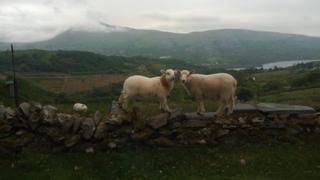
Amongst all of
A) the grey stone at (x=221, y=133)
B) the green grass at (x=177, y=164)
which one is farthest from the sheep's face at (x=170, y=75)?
the green grass at (x=177, y=164)

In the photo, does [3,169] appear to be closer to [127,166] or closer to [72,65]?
[127,166]

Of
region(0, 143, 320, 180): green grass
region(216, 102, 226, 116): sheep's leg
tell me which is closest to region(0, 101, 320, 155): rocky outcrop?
region(216, 102, 226, 116): sheep's leg

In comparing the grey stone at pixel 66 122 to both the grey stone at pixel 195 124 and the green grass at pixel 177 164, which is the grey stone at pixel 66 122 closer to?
the green grass at pixel 177 164

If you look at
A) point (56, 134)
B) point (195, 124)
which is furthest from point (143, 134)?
point (56, 134)

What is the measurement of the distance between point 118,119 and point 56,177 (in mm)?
3278

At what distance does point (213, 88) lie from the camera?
17.8 meters

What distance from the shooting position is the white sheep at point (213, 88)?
1767 centimetres

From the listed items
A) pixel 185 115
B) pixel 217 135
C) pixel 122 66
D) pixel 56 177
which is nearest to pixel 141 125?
pixel 185 115

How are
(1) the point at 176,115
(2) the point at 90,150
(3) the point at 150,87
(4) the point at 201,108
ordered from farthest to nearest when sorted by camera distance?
1. (3) the point at 150,87
2. (4) the point at 201,108
3. (1) the point at 176,115
4. (2) the point at 90,150

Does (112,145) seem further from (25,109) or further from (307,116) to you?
(307,116)

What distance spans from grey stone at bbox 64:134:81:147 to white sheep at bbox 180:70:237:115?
4.43m

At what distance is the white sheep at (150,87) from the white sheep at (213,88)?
1.78 ft

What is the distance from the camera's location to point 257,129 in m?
17.3

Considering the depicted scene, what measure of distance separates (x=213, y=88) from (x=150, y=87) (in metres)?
2.36
